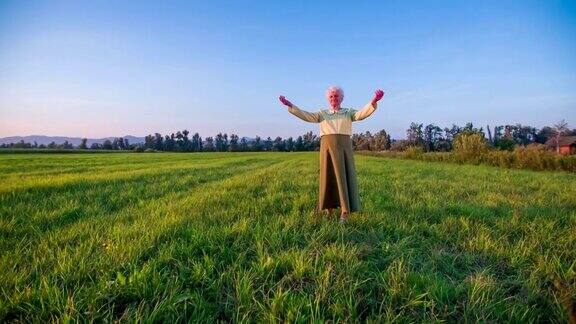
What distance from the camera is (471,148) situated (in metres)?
30.8

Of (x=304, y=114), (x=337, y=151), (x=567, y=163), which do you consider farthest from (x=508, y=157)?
(x=304, y=114)

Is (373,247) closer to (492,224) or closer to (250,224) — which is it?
(250,224)

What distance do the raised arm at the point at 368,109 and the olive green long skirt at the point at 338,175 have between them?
32 cm

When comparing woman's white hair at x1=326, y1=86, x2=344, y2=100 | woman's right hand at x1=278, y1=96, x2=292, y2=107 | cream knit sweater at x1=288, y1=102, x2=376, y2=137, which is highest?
woman's white hair at x1=326, y1=86, x2=344, y2=100

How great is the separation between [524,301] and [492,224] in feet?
8.53

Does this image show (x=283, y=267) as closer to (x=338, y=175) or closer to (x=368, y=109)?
(x=338, y=175)

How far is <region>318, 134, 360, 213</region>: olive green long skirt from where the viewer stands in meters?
4.57

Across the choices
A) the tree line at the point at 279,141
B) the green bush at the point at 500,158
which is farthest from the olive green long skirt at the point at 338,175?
the tree line at the point at 279,141

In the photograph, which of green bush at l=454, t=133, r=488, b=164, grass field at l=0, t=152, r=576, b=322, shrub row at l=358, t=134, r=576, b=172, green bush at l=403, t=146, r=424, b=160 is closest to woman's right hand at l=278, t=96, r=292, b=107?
grass field at l=0, t=152, r=576, b=322

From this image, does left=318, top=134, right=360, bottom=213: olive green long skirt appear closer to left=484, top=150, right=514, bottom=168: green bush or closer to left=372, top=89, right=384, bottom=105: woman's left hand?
left=372, top=89, right=384, bottom=105: woman's left hand

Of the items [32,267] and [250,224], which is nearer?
[32,267]

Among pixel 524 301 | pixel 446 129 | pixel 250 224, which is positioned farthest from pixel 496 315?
pixel 446 129

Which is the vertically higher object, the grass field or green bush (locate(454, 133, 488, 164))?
green bush (locate(454, 133, 488, 164))

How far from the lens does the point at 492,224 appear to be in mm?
4691
